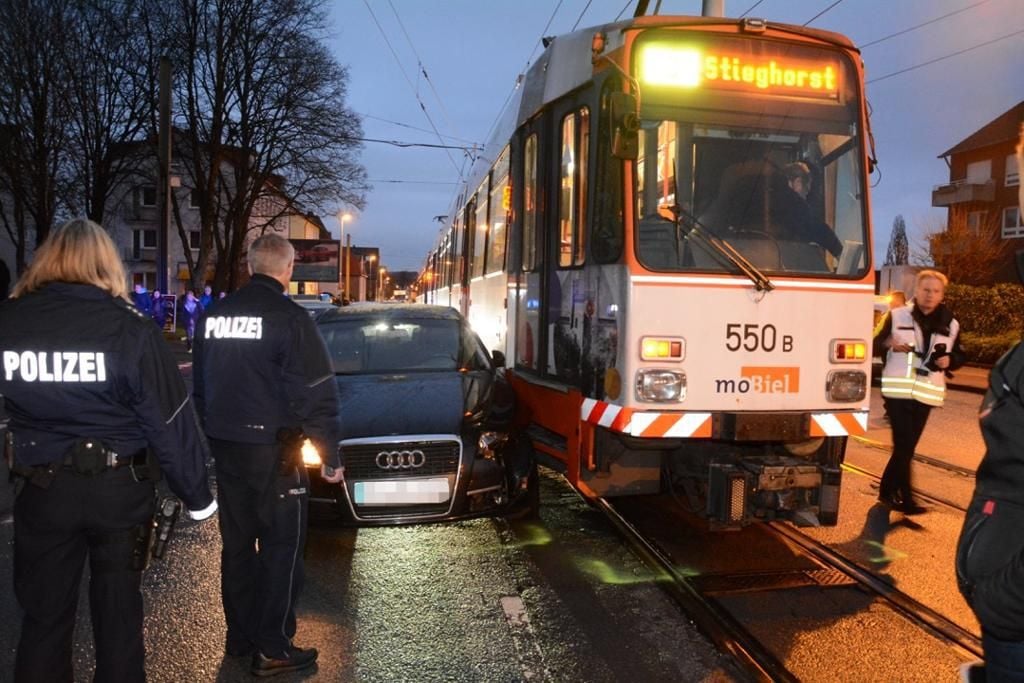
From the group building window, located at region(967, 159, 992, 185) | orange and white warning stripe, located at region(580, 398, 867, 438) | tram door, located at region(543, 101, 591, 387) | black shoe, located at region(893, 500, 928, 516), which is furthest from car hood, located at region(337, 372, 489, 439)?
building window, located at region(967, 159, 992, 185)

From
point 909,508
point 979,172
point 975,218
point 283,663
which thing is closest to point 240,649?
point 283,663

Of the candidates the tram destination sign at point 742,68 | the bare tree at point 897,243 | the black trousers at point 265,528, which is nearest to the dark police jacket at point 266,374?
the black trousers at point 265,528

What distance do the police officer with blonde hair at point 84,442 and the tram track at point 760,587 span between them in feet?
8.80

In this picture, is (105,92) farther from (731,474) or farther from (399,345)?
(731,474)

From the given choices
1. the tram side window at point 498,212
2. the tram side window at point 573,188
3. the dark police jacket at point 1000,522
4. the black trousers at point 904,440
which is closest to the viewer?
the dark police jacket at point 1000,522

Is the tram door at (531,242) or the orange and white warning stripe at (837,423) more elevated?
the tram door at (531,242)

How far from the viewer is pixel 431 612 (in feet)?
15.2

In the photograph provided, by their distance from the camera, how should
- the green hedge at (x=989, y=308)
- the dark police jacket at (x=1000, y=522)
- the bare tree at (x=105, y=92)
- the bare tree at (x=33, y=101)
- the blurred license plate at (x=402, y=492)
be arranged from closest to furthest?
the dark police jacket at (x=1000, y=522)
the blurred license plate at (x=402, y=492)
the green hedge at (x=989, y=308)
the bare tree at (x=33, y=101)
the bare tree at (x=105, y=92)

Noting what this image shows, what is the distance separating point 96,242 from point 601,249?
328cm

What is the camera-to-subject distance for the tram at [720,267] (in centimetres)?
515

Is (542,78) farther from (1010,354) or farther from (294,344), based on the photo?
(1010,354)

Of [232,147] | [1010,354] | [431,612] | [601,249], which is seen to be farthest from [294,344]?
[232,147]

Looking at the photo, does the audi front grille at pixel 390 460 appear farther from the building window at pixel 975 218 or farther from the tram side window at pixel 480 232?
the building window at pixel 975 218

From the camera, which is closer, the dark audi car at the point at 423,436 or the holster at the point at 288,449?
the holster at the point at 288,449
